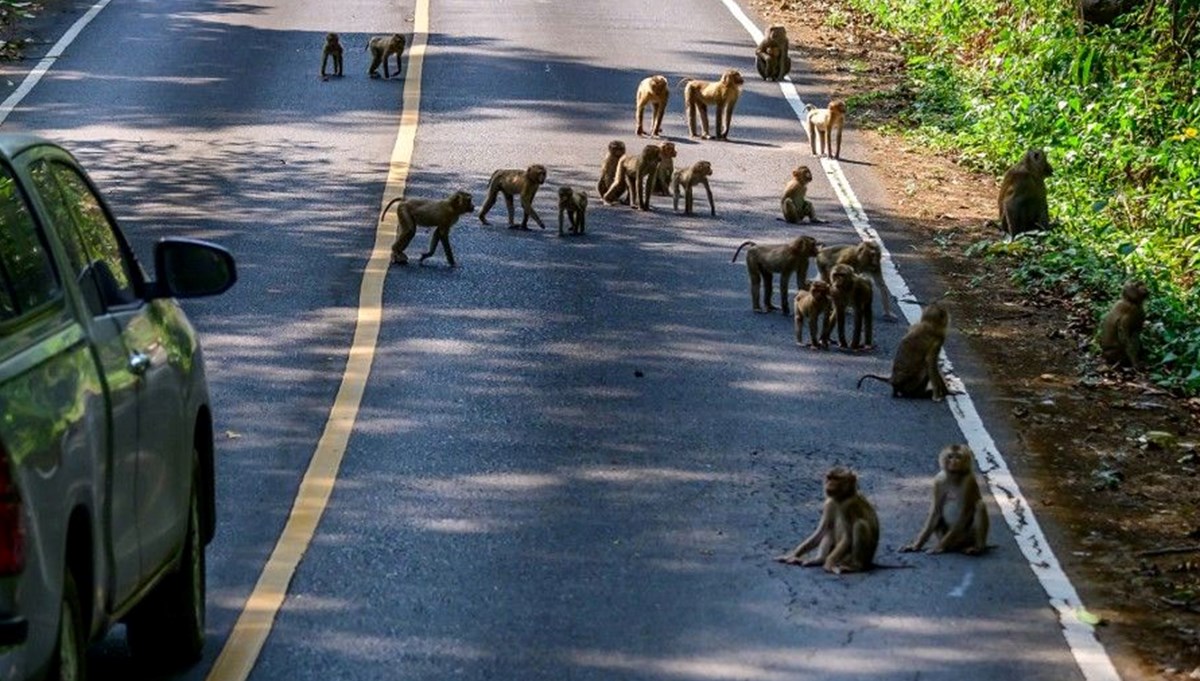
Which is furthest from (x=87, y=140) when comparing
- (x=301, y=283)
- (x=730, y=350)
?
(x=730, y=350)

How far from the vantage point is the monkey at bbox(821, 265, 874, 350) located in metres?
Answer: 14.4

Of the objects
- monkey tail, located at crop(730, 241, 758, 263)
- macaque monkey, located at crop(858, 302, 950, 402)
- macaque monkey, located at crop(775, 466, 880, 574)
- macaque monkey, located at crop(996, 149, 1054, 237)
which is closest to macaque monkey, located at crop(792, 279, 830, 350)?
macaque monkey, located at crop(858, 302, 950, 402)

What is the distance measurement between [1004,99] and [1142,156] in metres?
3.21

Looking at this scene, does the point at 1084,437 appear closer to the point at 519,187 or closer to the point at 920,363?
the point at 920,363

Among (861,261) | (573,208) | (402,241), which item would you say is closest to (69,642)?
(861,261)

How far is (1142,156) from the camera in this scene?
65.5 feet

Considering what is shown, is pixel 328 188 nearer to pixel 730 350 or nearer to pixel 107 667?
pixel 730 350

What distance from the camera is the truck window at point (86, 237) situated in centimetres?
732

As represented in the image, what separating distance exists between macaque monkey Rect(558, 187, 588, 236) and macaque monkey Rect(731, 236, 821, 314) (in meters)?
2.26

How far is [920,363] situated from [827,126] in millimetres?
8030

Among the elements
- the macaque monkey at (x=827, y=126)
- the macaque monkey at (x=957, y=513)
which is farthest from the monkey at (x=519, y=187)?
the macaque monkey at (x=957, y=513)

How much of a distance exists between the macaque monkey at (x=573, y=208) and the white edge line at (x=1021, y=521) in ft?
7.82

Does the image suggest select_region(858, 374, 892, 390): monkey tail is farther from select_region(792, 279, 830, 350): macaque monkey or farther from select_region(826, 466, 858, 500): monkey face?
select_region(826, 466, 858, 500): monkey face

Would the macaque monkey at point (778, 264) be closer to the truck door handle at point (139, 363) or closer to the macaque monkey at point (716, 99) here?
the macaque monkey at point (716, 99)
